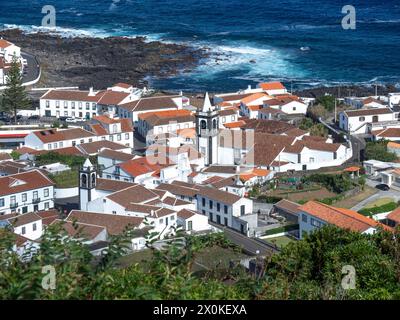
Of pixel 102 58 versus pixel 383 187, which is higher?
pixel 102 58

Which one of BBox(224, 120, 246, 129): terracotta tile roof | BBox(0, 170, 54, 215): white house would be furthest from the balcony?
BBox(224, 120, 246, 129): terracotta tile roof

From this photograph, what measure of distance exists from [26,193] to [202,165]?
7.90 meters

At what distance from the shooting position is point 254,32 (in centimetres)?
6844

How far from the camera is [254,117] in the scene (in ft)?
145

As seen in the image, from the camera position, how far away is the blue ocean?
54.4 metres

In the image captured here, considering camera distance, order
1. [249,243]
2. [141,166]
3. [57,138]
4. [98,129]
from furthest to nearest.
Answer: [98,129] → [57,138] → [141,166] → [249,243]

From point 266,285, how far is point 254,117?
3365cm

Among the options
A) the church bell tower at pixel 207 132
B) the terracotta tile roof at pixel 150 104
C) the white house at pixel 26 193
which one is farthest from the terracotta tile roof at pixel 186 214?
the terracotta tile roof at pixel 150 104

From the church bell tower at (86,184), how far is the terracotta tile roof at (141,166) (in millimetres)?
3159

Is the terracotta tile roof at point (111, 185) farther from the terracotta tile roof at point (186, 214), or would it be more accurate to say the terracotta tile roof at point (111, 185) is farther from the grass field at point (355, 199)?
the grass field at point (355, 199)

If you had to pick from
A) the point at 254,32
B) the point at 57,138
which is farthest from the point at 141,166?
the point at 254,32

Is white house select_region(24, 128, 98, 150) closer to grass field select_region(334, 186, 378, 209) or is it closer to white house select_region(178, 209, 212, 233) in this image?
white house select_region(178, 209, 212, 233)

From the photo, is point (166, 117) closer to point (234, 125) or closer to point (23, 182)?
point (234, 125)

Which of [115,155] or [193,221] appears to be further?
[115,155]
